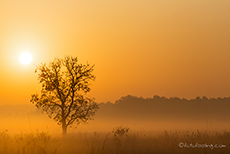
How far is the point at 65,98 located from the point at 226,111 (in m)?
154

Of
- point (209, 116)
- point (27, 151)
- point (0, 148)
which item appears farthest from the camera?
point (209, 116)

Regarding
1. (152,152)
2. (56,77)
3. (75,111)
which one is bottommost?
(152,152)

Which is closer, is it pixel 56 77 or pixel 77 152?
pixel 77 152

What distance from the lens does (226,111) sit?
577 feet

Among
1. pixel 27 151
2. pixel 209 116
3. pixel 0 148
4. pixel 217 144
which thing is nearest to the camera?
pixel 27 151

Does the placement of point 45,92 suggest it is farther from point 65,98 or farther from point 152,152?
point 152,152

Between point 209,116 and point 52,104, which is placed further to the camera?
point 209,116

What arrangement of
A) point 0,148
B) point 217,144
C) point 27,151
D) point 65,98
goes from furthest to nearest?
point 65,98 → point 217,144 → point 0,148 → point 27,151

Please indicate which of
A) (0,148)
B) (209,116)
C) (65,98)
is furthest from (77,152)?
(209,116)

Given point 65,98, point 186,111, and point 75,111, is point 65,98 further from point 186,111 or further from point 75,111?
point 186,111

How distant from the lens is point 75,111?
106 feet

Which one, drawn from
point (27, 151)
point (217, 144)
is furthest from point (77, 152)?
point (217, 144)

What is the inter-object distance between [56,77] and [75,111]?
318cm

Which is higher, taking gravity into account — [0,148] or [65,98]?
[65,98]
